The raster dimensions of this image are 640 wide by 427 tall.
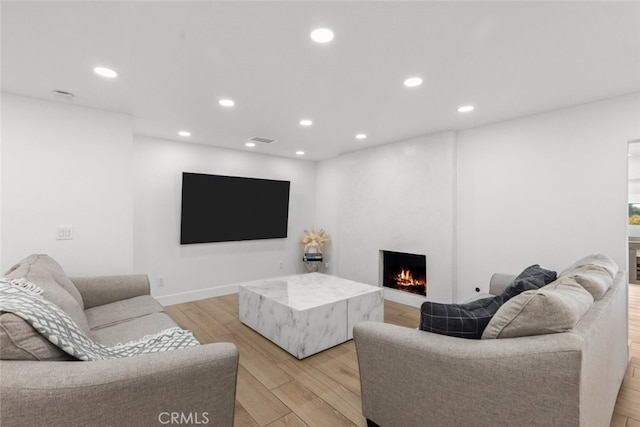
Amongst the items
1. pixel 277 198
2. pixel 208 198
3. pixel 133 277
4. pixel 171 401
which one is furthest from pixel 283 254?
pixel 171 401

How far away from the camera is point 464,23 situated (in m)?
1.68

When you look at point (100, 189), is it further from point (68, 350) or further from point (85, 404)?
point (85, 404)

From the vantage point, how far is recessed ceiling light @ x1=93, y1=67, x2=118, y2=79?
223 cm

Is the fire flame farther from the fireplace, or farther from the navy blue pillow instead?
the navy blue pillow

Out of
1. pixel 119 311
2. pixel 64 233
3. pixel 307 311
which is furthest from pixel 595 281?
pixel 64 233

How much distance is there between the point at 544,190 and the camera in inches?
124

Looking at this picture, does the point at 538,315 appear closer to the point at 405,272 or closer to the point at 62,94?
the point at 405,272

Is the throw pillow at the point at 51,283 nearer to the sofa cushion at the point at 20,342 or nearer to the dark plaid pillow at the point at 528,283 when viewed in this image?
the sofa cushion at the point at 20,342

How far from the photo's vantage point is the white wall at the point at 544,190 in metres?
2.74

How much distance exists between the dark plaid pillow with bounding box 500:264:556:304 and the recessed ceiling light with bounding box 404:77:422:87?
1676 millimetres

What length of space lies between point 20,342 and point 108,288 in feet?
6.14

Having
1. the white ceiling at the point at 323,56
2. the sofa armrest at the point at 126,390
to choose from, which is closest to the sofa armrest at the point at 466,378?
the sofa armrest at the point at 126,390

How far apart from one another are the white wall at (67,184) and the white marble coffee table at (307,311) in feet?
4.92

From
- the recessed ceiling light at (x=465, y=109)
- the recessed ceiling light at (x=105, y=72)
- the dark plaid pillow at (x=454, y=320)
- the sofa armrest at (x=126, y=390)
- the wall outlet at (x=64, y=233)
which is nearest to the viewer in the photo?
the sofa armrest at (x=126, y=390)
